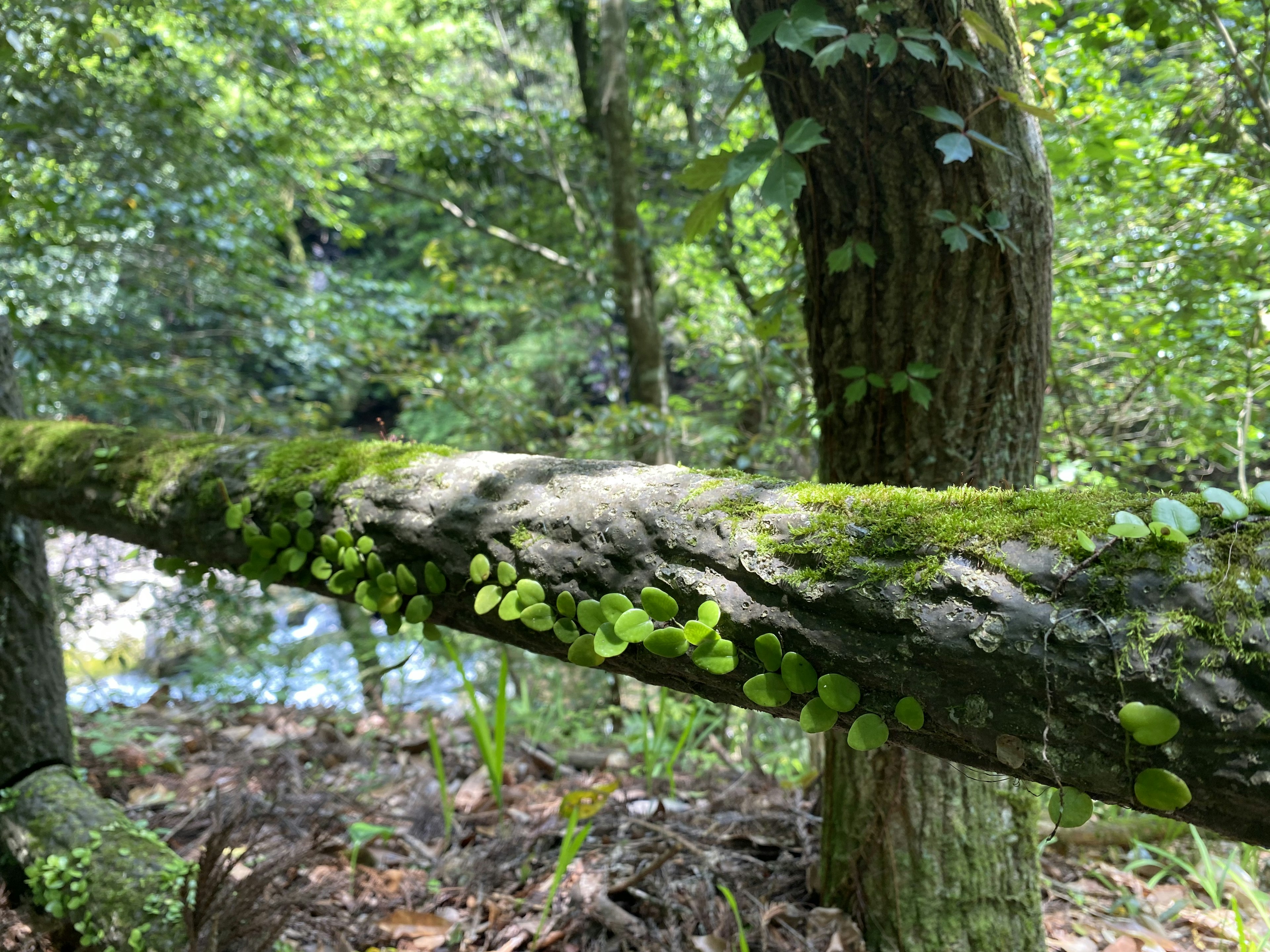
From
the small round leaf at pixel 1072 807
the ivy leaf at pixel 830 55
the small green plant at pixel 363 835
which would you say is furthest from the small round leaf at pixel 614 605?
the small green plant at pixel 363 835

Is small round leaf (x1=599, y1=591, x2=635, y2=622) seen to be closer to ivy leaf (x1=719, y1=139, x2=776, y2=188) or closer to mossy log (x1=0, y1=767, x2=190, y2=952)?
ivy leaf (x1=719, y1=139, x2=776, y2=188)

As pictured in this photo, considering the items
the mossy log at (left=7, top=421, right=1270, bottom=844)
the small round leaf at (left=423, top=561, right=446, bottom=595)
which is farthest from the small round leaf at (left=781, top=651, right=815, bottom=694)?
the small round leaf at (left=423, top=561, right=446, bottom=595)

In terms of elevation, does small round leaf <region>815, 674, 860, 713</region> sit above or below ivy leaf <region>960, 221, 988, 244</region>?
below

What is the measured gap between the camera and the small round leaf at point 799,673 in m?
0.89

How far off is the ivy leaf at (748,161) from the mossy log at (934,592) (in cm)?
59

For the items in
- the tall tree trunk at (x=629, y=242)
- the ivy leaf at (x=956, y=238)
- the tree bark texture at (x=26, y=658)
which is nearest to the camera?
the ivy leaf at (x=956, y=238)

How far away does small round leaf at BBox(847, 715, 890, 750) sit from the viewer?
0.86 meters

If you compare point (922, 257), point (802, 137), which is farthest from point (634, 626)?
point (922, 257)

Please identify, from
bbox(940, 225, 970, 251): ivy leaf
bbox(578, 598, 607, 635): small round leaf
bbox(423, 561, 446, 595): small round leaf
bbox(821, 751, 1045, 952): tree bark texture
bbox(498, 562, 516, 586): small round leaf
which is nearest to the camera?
bbox(578, 598, 607, 635): small round leaf

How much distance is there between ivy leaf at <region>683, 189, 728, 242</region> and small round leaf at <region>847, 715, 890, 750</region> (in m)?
1.09

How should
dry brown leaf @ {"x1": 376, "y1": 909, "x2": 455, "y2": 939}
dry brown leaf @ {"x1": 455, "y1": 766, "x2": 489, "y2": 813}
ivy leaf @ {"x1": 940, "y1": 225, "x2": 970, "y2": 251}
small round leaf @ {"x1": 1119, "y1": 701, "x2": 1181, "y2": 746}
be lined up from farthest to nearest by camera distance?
dry brown leaf @ {"x1": 455, "y1": 766, "x2": 489, "y2": 813}, dry brown leaf @ {"x1": 376, "y1": 909, "x2": 455, "y2": 939}, ivy leaf @ {"x1": 940, "y1": 225, "x2": 970, "y2": 251}, small round leaf @ {"x1": 1119, "y1": 701, "x2": 1181, "y2": 746}

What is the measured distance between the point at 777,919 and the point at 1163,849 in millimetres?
1559

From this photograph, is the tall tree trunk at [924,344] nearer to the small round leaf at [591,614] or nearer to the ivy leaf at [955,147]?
the ivy leaf at [955,147]

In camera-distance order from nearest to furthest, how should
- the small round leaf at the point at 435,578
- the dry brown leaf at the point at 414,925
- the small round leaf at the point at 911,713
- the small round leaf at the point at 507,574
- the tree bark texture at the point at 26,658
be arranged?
the small round leaf at the point at 911,713 → the small round leaf at the point at 507,574 → the small round leaf at the point at 435,578 → the dry brown leaf at the point at 414,925 → the tree bark texture at the point at 26,658
